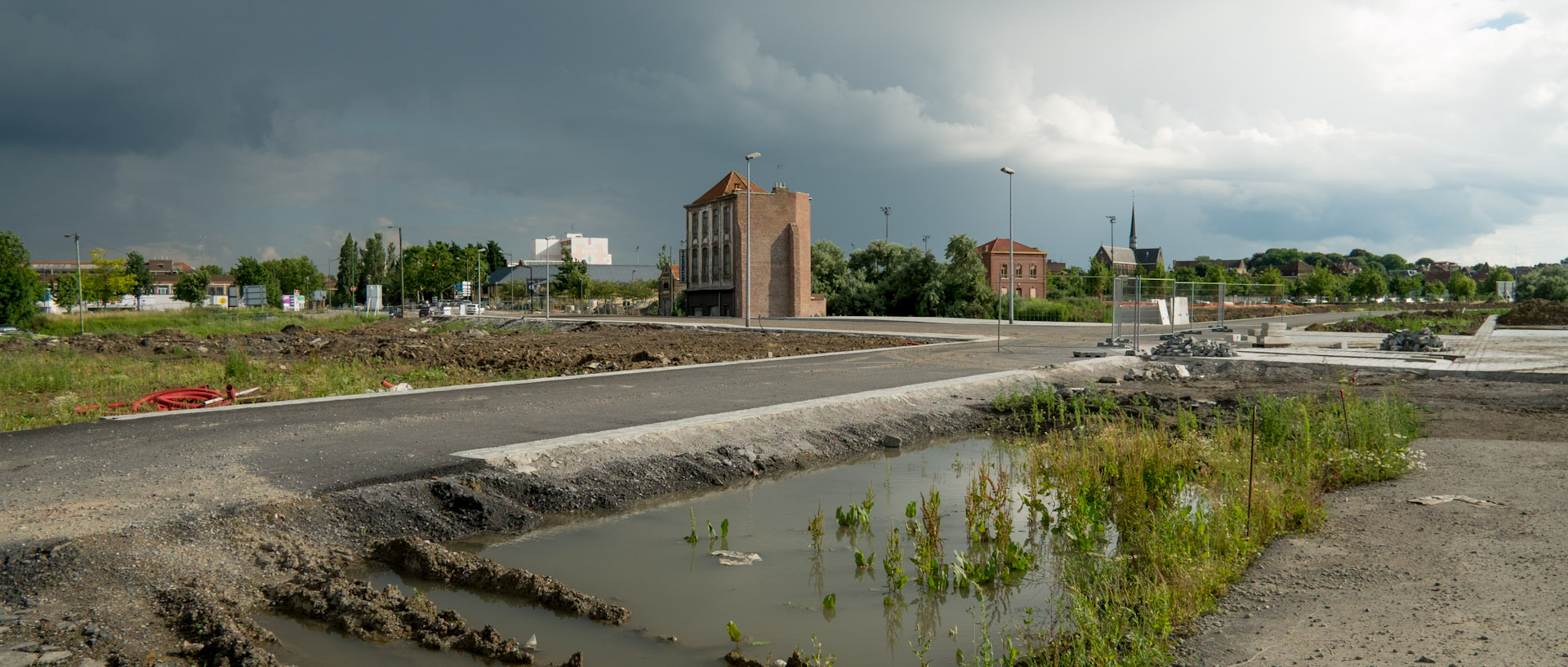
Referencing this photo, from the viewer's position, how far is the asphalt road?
5789mm

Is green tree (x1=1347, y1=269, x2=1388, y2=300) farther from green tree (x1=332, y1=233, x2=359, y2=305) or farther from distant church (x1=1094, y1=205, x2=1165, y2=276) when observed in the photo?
green tree (x1=332, y1=233, x2=359, y2=305)

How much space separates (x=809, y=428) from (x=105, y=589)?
21.3 ft

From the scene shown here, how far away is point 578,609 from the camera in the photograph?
4.68 meters

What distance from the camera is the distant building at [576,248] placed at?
147625mm

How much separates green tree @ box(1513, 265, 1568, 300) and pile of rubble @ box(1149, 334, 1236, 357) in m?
61.8

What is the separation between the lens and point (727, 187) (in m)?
65.2

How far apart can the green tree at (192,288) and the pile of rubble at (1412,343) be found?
105602mm

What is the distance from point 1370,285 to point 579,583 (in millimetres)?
132911

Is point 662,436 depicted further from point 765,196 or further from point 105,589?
point 765,196

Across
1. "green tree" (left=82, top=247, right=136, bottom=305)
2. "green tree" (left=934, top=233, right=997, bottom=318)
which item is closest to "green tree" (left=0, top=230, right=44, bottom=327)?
"green tree" (left=82, top=247, right=136, bottom=305)

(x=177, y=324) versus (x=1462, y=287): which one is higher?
(x=1462, y=287)

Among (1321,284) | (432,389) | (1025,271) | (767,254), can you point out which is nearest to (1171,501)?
(432,389)

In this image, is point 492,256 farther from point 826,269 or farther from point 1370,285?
point 1370,285

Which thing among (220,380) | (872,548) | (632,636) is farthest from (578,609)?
(220,380)
